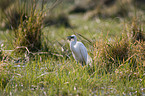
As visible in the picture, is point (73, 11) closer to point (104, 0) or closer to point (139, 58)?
point (104, 0)

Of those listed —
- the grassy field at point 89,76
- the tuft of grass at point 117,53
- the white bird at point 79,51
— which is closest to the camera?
the grassy field at point 89,76

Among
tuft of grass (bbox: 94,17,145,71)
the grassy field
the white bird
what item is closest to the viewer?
the grassy field

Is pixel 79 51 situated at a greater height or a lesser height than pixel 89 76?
greater

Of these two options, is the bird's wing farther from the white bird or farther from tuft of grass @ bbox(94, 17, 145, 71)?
tuft of grass @ bbox(94, 17, 145, 71)

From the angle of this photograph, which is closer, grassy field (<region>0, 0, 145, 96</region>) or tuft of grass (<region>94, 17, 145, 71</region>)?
grassy field (<region>0, 0, 145, 96</region>)

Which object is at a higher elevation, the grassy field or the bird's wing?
the bird's wing

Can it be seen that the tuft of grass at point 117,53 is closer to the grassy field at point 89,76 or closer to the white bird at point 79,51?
the grassy field at point 89,76

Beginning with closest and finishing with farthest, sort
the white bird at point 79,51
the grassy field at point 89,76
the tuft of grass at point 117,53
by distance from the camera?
1. the grassy field at point 89,76
2. the tuft of grass at point 117,53
3. the white bird at point 79,51

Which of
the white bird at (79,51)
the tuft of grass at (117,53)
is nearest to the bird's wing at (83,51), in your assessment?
the white bird at (79,51)

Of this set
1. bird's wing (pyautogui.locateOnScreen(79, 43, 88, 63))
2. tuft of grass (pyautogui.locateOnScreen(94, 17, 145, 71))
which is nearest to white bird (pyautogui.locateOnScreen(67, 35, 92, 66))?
bird's wing (pyautogui.locateOnScreen(79, 43, 88, 63))

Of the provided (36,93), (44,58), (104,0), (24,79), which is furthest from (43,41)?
(104,0)

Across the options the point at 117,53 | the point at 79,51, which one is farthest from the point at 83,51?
the point at 117,53

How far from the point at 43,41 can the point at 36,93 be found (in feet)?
4.42

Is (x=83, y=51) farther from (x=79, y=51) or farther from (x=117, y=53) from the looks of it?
(x=117, y=53)
